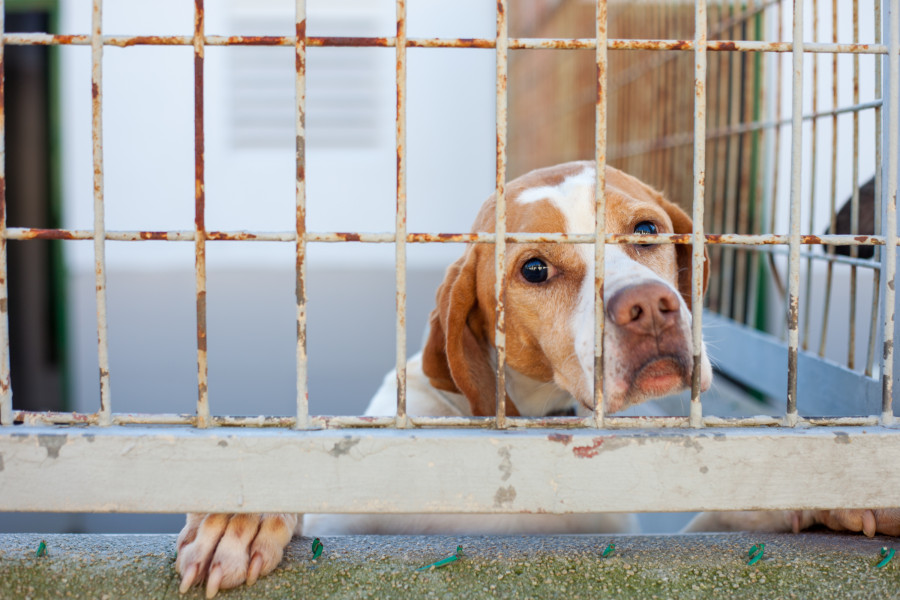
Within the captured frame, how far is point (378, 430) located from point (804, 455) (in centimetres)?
62

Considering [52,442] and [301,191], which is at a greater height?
[301,191]

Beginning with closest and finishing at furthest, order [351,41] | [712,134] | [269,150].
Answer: [351,41]
[712,134]
[269,150]

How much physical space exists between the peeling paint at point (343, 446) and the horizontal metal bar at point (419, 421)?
0.04 meters

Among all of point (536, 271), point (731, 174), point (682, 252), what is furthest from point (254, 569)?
point (731, 174)

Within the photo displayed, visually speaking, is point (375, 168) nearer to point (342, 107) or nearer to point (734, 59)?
point (342, 107)

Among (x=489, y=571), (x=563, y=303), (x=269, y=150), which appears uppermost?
(x=269, y=150)

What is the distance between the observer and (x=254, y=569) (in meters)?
1.29

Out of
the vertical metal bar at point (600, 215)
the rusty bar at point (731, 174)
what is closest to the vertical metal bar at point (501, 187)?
the vertical metal bar at point (600, 215)

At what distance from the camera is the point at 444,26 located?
8.70 metres

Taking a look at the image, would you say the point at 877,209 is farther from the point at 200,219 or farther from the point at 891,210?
the point at 200,219

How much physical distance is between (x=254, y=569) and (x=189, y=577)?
0.09 meters

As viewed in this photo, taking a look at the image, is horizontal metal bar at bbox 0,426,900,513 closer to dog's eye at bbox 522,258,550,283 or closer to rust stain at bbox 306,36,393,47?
rust stain at bbox 306,36,393,47

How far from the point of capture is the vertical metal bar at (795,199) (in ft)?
4.09

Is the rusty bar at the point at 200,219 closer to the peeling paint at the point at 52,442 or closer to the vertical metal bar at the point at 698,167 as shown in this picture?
the peeling paint at the point at 52,442
